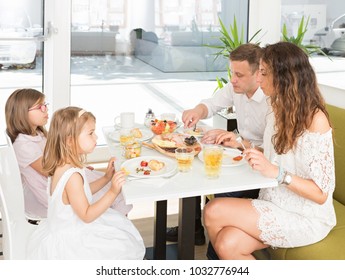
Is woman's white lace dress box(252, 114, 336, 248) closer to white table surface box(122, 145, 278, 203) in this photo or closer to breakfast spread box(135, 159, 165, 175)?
white table surface box(122, 145, 278, 203)

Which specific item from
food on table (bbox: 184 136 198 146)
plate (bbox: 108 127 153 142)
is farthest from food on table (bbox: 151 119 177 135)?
food on table (bbox: 184 136 198 146)

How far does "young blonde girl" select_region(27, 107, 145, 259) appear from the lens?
5.93 feet

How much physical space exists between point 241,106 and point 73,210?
1.14 metres

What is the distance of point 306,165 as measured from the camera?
1875mm

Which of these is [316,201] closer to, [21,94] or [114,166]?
[114,166]

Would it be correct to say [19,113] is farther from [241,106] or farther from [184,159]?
[241,106]

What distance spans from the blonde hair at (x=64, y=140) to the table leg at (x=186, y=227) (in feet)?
1.45

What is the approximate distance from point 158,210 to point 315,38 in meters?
2.94

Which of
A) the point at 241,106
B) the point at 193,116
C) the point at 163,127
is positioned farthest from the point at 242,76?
the point at 163,127

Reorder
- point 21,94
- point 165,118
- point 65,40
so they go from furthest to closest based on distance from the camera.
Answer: point 65,40
point 165,118
point 21,94

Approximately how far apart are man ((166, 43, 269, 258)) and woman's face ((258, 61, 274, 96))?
0.33m

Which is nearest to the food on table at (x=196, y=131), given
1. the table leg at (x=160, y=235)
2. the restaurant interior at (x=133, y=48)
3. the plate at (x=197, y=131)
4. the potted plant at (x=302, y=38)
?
the plate at (x=197, y=131)

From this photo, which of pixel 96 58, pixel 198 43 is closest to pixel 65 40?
pixel 96 58

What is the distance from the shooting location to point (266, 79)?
77.1 inches
